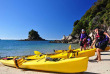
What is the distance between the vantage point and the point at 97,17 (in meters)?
30.6

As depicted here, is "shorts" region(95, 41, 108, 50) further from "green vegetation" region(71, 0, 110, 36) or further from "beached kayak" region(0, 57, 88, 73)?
"green vegetation" region(71, 0, 110, 36)

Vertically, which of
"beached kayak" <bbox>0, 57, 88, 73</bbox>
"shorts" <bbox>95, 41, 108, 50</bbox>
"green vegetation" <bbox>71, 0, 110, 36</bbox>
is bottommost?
"beached kayak" <bbox>0, 57, 88, 73</bbox>

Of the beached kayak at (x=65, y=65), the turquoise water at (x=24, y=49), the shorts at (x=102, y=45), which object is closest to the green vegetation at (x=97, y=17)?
the turquoise water at (x=24, y=49)

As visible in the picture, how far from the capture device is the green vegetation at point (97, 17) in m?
27.1

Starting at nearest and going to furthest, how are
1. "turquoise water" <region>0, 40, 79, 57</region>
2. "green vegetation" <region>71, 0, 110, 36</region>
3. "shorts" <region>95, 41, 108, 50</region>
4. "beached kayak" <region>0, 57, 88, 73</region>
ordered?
1. "beached kayak" <region>0, 57, 88, 73</region>
2. "shorts" <region>95, 41, 108, 50</region>
3. "turquoise water" <region>0, 40, 79, 57</region>
4. "green vegetation" <region>71, 0, 110, 36</region>

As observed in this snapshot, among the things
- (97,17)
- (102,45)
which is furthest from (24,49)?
(97,17)

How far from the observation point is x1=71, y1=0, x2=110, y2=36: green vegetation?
27.1m

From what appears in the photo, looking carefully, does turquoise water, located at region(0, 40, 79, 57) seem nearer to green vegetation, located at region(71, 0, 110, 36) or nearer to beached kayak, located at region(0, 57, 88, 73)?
beached kayak, located at region(0, 57, 88, 73)

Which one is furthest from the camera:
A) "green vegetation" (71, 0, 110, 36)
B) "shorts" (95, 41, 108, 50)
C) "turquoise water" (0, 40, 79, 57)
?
"green vegetation" (71, 0, 110, 36)

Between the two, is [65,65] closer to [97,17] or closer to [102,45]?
[102,45]

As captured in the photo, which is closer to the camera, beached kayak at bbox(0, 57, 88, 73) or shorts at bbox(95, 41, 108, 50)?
beached kayak at bbox(0, 57, 88, 73)

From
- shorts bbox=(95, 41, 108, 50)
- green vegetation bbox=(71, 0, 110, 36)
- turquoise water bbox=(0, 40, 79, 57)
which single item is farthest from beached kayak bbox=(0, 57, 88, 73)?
green vegetation bbox=(71, 0, 110, 36)

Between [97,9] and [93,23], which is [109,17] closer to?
[93,23]

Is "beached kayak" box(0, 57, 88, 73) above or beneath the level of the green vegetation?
beneath
